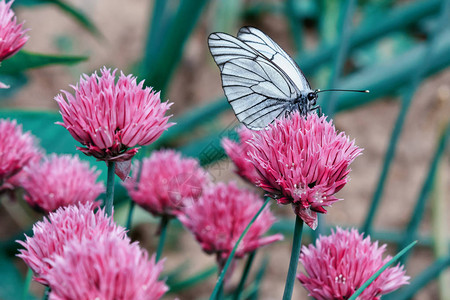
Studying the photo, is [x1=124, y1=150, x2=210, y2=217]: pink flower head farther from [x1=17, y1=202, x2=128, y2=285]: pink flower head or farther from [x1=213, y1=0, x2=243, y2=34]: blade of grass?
[x1=213, y1=0, x2=243, y2=34]: blade of grass

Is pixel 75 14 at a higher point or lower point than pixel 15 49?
higher

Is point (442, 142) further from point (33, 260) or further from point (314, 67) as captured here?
point (33, 260)

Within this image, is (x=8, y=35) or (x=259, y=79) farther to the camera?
(x=259, y=79)

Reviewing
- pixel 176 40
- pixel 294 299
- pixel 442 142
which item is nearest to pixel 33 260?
pixel 442 142

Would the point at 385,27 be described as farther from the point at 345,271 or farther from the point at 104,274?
the point at 104,274

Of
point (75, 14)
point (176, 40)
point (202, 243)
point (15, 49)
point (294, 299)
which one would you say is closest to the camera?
point (15, 49)

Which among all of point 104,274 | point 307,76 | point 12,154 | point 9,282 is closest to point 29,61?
point 12,154
